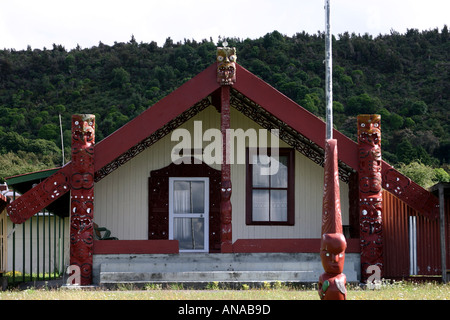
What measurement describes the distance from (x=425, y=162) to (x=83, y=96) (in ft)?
66.3

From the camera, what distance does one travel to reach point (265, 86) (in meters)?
15.3

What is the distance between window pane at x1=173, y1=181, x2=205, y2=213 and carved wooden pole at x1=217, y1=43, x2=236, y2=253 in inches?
110

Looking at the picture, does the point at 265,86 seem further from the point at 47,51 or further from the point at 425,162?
the point at 47,51

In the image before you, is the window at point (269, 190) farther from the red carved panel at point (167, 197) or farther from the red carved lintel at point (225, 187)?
the red carved lintel at point (225, 187)

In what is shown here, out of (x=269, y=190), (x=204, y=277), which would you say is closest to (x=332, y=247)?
(x=204, y=277)

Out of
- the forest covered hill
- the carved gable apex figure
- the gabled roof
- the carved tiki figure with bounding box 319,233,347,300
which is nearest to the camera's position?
the carved tiki figure with bounding box 319,233,347,300

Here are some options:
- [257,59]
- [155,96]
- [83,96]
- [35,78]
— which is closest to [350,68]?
[257,59]

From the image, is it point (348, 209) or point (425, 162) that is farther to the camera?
point (425, 162)

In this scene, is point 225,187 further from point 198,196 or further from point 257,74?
point 257,74

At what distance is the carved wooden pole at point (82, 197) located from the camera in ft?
47.6

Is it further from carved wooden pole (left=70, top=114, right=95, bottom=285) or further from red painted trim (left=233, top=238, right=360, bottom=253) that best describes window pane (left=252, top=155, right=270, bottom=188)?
carved wooden pole (left=70, top=114, right=95, bottom=285)

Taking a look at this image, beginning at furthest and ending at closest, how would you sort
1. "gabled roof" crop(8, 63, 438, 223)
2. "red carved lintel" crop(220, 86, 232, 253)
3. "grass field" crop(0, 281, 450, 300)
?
"gabled roof" crop(8, 63, 438, 223) < "red carved lintel" crop(220, 86, 232, 253) < "grass field" crop(0, 281, 450, 300)

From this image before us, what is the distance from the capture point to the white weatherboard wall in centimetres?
1758

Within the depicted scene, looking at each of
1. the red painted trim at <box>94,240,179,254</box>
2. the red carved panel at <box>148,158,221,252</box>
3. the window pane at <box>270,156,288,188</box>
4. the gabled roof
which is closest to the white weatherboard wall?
the red carved panel at <box>148,158,221,252</box>
